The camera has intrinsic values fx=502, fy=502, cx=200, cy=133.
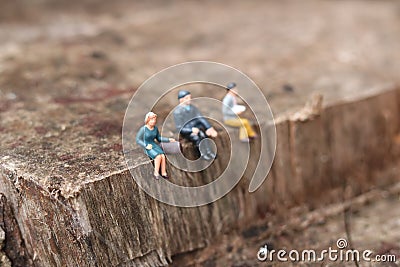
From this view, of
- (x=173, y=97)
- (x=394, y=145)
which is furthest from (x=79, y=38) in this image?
(x=394, y=145)

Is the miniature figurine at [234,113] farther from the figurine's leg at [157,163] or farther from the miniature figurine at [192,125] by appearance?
the figurine's leg at [157,163]

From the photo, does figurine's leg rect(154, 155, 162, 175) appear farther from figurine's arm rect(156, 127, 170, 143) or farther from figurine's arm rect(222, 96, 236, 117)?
figurine's arm rect(222, 96, 236, 117)

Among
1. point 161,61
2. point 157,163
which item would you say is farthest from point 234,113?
point 161,61

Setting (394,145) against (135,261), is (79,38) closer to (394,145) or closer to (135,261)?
(135,261)

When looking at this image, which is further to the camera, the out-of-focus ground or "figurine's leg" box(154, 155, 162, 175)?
the out-of-focus ground

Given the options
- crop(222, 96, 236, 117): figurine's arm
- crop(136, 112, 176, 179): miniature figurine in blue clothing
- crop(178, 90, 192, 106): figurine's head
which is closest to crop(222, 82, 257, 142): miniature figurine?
crop(222, 96, 236, 117): figurine's arm

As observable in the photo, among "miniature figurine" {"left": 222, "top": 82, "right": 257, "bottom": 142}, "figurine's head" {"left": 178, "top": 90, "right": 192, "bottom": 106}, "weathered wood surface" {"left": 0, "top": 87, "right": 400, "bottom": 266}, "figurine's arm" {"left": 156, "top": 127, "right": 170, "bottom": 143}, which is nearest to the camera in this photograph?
"weathered wood surface" {"left": 0, "top": 87, "right": 400, "bottom": 266}

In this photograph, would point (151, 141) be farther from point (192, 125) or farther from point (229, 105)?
point (229, 105)
